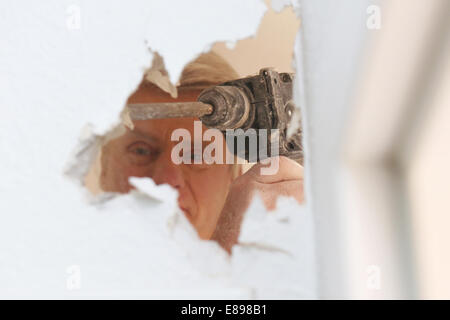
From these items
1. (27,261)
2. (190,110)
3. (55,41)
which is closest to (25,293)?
(27,261)

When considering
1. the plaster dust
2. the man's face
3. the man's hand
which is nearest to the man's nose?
the man's face

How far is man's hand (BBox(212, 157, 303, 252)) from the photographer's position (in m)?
0.83

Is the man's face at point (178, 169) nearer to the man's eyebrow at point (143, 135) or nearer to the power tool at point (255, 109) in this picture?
the man's eyebrow at point (143, 135)

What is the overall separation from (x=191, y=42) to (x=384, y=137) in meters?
0.20

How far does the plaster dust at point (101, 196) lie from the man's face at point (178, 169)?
66 centimetres

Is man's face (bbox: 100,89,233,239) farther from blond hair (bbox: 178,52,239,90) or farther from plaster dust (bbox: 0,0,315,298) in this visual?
plaster dust (bbox: 0,0,315,298)

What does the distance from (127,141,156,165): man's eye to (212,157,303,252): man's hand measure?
A: 24 cm

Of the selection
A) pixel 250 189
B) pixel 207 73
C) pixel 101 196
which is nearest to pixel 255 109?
pixel 250 189

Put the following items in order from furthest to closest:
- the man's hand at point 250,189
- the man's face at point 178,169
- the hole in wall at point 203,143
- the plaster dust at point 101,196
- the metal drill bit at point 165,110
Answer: the man's face at point 178,169 < the hole in wall at point 203,143 < the man's hand at point 250,189 < the metal drill bit at point 165,110 < the plaster dust at point 101,196

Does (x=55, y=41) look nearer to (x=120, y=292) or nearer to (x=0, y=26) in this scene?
(x=0, y=26)

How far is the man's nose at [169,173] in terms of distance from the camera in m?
1.16

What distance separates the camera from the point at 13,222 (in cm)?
38

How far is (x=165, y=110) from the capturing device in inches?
26.5

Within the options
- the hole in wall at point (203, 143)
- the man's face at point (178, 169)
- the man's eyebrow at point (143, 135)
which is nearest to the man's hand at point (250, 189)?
the hole in wall at point (203, 143)
